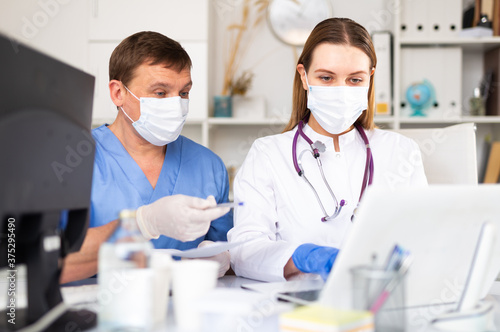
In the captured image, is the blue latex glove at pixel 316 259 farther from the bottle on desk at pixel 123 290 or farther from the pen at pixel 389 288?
the bottle on desk at pixel 123 290

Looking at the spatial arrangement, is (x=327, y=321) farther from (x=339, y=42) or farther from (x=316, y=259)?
(x=339, y=42)

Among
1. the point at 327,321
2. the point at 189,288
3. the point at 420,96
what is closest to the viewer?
the point at 327,321

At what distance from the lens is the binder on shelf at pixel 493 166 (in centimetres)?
283

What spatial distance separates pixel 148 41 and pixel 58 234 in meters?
0.94

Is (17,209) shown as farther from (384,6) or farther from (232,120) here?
A: (384,6)

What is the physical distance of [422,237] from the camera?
2.63 feet

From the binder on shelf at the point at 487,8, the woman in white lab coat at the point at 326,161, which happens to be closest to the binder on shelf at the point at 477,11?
the binder on shelf at the point at 487,8

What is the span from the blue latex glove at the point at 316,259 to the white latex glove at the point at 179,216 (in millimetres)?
183

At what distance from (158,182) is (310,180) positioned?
476mm

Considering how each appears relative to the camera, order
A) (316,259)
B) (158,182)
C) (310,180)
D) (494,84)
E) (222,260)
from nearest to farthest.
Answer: (316,259) → (222,260) → (310,180) → (158,182) → (494,84)

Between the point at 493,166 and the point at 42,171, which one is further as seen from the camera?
the point at 493,166

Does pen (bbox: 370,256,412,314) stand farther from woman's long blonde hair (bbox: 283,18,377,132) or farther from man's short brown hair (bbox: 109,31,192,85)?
man's short brown hair (bbox: 109,31,192,85)

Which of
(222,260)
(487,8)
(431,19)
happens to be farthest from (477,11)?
(222,260)

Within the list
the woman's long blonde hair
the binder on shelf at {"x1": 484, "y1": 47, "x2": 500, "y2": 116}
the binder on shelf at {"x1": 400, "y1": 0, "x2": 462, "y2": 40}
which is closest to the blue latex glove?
the woman's long blonde hair
